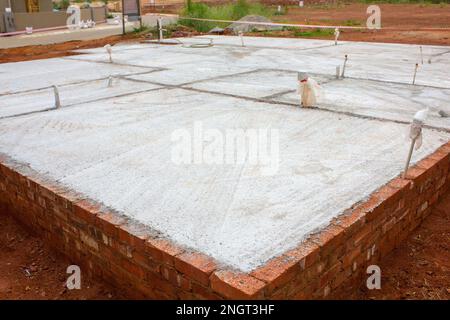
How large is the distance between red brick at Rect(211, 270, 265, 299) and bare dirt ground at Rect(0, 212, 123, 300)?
1124 millimetres

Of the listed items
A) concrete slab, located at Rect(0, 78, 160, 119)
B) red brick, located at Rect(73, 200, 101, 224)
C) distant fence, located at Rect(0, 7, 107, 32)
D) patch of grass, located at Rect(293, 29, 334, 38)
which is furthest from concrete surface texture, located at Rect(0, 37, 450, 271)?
distant fence, located at Rect(0, 7, 107, 32)

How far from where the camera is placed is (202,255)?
2.82 meters

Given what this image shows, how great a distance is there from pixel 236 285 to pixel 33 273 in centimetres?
217

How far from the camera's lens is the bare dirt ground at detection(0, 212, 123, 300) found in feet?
11.6

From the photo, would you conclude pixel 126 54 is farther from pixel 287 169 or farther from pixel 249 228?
pixel 249 228

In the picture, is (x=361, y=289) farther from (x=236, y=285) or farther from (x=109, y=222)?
(x=109, y=222)

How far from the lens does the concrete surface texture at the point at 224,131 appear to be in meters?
3.31

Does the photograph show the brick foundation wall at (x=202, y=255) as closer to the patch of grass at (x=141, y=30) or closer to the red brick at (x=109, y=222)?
the red brick at (x=109, y=222)

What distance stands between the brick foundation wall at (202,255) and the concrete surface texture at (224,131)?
5.1 inches

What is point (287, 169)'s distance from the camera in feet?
13.5

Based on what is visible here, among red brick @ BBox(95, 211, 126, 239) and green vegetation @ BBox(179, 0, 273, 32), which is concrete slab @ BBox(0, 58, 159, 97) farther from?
green vegetation @ BBox(179, 0, 273, 32)

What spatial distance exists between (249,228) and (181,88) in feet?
16.1

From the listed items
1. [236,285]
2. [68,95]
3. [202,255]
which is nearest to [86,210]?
[202,255]
